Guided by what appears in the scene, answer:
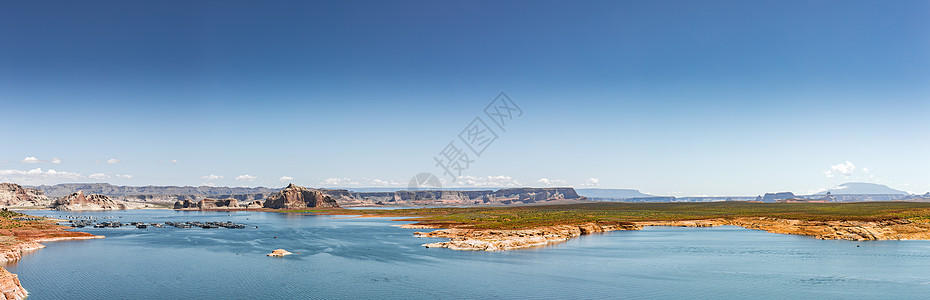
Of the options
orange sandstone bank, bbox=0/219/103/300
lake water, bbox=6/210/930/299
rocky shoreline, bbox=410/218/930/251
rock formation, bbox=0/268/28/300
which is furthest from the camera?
rocky shoreline, bbox=410/218/930/251

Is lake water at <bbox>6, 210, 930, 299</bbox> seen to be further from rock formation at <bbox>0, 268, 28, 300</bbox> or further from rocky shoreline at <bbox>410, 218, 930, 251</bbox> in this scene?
rocky shoreline at <bbox>410, 218, 930, 251</bbox>

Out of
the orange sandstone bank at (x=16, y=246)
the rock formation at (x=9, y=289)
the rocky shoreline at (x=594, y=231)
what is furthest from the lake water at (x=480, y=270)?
the rocky shoreline at (x=594, y=231)

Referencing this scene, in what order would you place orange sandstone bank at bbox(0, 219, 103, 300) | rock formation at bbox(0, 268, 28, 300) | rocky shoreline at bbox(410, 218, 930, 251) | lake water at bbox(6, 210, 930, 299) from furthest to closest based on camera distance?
rocky shoreline at bbox(410, 218, 930, 251) → lake water at bbox(6, 210, 930, 299) → orange sandstone bank at bbox(0, 219, 103, 300) → rock formation at bbox(0, 268, 28, 300)

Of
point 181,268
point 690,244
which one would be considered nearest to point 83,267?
point 181,268

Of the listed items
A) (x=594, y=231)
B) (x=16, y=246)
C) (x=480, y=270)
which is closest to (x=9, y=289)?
(x=16, y=246)

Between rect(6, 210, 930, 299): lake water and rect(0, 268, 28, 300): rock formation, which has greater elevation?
rect(0, 268, 28, 300): rock formation

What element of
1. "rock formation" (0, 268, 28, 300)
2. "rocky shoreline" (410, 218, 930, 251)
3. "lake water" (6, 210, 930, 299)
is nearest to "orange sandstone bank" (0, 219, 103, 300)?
"rock formation" (0, 268, 28, 300)

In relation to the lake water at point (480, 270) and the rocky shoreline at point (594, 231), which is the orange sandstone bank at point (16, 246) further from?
the rocky shoreline at point (594, 231)

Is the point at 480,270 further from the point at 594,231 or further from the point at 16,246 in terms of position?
the point at 16,246
